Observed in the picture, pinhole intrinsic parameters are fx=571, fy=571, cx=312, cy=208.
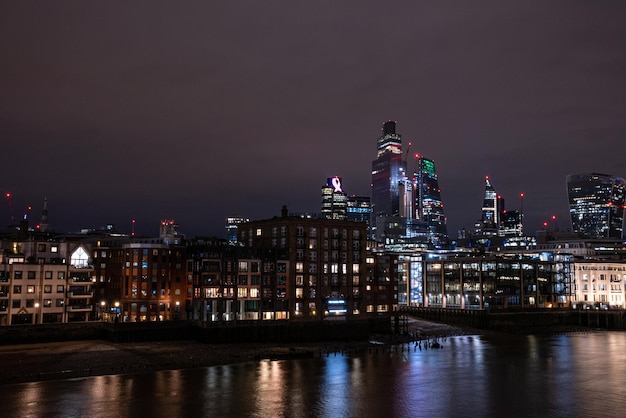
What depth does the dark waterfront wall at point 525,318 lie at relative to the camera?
505 feet

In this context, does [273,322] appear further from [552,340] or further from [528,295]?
[528,295]

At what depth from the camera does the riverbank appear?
78.2 meters

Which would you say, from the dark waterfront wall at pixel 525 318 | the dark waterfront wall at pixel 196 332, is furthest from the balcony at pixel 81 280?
the dark waterfront wall at pixel 525 318

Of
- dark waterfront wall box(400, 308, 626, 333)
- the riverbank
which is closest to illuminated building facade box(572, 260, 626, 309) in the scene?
dark waterfront wall box(400, 308, 626, 333)

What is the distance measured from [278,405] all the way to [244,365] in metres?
25.8

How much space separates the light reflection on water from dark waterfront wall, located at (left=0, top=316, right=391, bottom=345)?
678 inches

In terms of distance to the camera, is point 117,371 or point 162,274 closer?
point 117,371

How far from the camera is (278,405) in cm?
6394

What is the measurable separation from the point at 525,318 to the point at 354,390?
103624 mm

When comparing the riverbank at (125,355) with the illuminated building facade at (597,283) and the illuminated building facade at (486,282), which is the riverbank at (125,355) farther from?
the illuminated building facade at (597,283)

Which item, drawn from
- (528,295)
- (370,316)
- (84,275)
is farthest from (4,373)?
(528,295)

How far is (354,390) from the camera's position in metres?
72.8

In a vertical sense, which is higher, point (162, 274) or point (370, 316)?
point (162, 274)

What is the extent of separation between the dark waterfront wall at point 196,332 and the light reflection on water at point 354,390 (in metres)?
17.2
